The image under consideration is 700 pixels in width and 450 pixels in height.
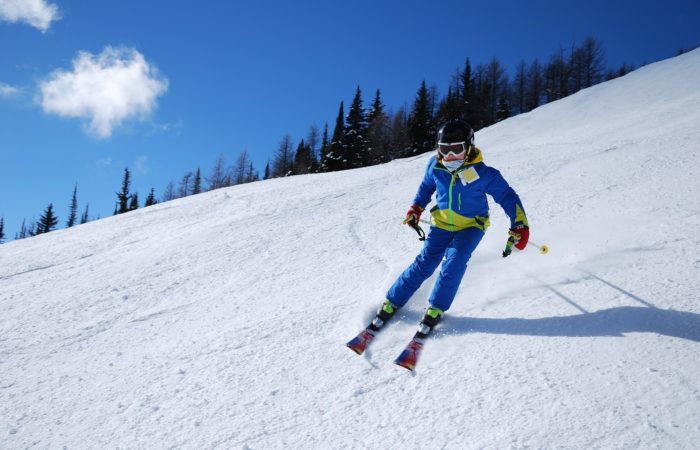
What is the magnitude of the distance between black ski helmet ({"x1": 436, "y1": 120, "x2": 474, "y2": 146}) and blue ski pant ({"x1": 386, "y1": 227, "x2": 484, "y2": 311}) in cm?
76

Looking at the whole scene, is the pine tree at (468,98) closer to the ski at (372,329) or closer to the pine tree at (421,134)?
the pine tree at (421,134)

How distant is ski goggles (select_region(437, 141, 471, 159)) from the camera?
3.28m

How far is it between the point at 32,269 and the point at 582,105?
22.3 meters

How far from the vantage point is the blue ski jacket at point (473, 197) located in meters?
3.30

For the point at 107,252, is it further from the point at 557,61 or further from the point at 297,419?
the point at 557,61

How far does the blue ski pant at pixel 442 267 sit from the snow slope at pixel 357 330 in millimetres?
213

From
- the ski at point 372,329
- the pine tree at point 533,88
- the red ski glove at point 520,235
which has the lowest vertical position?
the ski at point 372,329

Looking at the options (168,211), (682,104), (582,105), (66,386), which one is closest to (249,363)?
(66,386)

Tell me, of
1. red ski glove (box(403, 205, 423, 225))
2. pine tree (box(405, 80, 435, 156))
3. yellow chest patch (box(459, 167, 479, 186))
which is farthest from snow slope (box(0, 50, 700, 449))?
pine tree (box(405, 80, 435, 156))

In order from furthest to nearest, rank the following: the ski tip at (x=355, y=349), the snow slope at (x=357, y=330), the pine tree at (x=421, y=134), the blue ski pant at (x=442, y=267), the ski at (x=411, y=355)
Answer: the pine tree at (x=421, y=134) < the blue ski pant at (x=442, y=267) < the ski tip at (x=355, y=349) < the ski at (x=411, y=355) < the snow slope at (x=357, y=330)

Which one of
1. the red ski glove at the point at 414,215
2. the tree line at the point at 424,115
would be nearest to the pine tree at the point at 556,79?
the tree line at the point at 424,115

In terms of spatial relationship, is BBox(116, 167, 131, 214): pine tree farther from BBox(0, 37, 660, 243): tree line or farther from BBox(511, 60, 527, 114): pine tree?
BBox(511, 60, 527, 114): pine tree

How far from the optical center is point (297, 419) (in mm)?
2295

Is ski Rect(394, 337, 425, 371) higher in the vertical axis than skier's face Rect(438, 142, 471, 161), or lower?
lower
